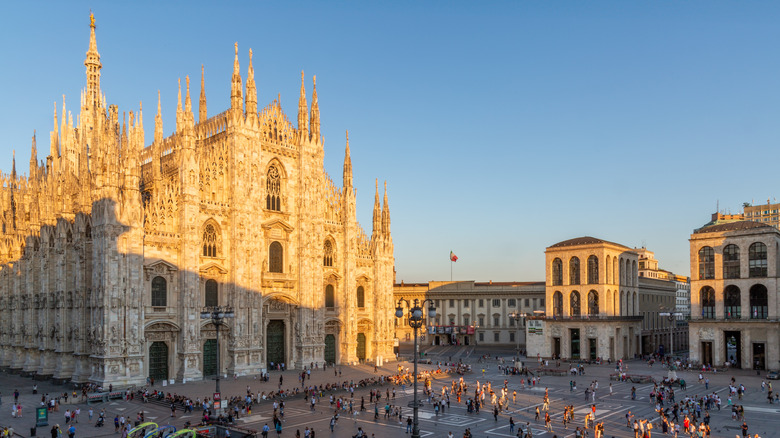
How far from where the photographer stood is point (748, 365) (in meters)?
65.9

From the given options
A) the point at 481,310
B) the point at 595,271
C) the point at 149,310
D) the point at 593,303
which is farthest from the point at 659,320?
the point at 149,310

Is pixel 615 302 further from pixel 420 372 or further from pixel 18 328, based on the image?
pixel 18 328

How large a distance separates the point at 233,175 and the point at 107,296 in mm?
15639

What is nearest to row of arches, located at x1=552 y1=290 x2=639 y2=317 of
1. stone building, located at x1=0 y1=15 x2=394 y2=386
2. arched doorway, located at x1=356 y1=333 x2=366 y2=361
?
stone building, located at x1=0 y1=15 x2=394 y2=386

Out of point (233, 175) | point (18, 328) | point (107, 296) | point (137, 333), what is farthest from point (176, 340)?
point (18, 328)

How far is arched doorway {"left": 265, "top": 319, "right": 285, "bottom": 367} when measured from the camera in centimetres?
6050

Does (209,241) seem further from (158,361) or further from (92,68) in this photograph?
(92,68)

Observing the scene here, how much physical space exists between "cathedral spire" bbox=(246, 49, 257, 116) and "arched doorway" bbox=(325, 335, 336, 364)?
24759mm

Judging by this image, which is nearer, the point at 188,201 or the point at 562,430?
the point at 562,430

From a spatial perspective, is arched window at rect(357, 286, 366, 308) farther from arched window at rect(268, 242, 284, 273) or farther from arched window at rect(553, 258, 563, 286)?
arched window at rect(553, 258, 563, 286)

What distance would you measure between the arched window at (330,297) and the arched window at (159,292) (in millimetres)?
18710

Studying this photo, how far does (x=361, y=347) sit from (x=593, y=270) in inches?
1204

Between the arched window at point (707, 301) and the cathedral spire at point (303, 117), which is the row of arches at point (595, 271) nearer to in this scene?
the arched window at point (707, 301)

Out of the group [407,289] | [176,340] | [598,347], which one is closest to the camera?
[176,340]
